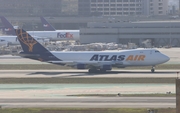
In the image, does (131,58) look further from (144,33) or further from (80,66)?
(144,33)

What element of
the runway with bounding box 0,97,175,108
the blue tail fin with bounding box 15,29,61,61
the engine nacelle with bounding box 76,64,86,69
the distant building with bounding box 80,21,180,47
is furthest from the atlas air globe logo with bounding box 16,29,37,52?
the distant building with bounding box 80,21,180,47

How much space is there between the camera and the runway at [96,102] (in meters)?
51.5

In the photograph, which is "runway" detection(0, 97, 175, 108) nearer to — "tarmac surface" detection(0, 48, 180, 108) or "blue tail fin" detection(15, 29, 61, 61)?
"tarmac surface" detection(0, 48, 180, 108)

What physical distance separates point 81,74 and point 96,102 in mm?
28603

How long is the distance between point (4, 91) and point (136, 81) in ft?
56.0

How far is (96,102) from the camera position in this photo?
53.6 meters

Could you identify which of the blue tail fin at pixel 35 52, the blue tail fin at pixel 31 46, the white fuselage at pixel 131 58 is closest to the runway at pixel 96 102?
the white fuselage at pixel 131 58

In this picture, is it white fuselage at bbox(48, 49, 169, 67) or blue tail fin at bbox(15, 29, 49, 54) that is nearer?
white fuselage at bbox(48, 49, 169, 67)

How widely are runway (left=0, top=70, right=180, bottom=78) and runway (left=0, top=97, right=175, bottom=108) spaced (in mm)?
22092

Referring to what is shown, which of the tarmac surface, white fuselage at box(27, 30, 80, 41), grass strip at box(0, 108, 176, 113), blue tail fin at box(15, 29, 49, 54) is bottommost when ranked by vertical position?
white fuselage at box(27, 30, 80, 41)

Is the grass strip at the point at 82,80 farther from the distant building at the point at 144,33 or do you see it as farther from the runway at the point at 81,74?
the distant building at the point at 144,33

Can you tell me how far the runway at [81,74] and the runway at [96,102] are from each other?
22.1 meters

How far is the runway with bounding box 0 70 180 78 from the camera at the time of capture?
79.0m

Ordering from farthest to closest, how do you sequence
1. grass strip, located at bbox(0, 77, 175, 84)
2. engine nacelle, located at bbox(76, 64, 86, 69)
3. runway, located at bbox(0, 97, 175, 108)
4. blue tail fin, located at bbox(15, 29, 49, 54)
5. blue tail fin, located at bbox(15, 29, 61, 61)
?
blue tail fin, located at bbox(15, 29, 49, 54), blue tail fin, located at bbox(15, 29, 61, 61), engine nacelle, located at bbox(76, 64, 86, 69), grass strip, located at bbox(0, 77, 175, 84), runway, located at bbox(0, 97, 175, 108)
